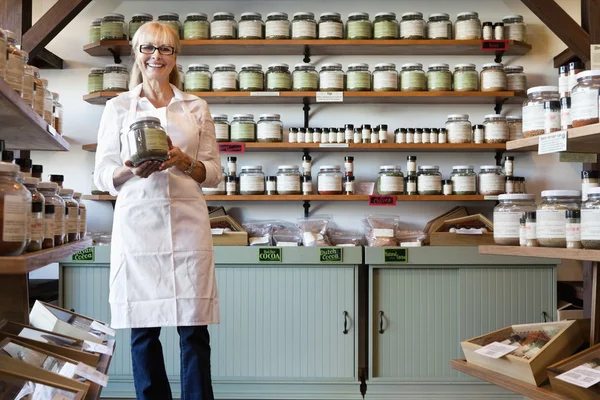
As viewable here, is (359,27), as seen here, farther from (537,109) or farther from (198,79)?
(537,109)

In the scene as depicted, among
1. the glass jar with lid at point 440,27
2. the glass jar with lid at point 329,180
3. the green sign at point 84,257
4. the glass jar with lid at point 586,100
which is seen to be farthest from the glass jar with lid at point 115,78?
the glass jar with lid at point 586,100

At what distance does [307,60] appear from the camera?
3938 mm

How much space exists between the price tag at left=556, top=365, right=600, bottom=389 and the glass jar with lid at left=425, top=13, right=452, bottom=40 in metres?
2.55

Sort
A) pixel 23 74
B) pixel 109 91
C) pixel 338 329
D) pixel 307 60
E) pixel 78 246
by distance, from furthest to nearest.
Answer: pixel 307 60, pixel 109 91, pixel 338 329, pixel 78 246, pixel 23 74

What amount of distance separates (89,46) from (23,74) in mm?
2375

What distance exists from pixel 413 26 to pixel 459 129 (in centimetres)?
66

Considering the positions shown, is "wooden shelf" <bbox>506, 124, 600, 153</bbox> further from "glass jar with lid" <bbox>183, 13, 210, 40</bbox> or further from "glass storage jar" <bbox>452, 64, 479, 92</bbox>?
"glass jar with lid" <bbox>183, 13, 210, 40</bbox>

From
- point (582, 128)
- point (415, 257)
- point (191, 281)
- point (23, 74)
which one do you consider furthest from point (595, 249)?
point (415, 257)

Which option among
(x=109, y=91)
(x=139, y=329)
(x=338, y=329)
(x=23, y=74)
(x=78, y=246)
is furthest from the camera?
(x=109, y=91)

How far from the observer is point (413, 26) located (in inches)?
147

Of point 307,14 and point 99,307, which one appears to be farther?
point 307,14

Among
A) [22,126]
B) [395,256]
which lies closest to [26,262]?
[22,126]

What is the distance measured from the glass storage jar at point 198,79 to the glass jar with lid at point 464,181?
60.7 inches

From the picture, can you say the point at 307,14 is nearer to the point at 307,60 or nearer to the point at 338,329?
the point at 307,60
